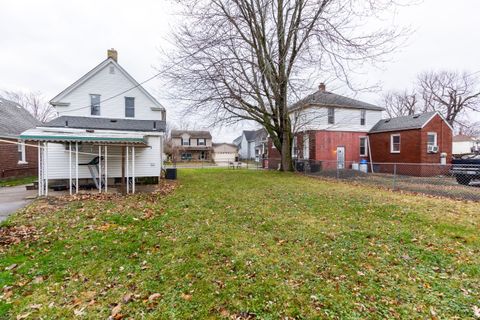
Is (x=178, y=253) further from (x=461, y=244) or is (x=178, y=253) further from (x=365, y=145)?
(x=365, y=145)

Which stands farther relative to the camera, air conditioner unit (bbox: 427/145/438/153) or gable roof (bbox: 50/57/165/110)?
air conditioner unit (bbox: 427/145/438/153)

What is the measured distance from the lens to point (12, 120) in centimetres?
1759

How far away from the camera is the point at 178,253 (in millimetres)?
4023

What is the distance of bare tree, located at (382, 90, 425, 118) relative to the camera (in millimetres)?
38709

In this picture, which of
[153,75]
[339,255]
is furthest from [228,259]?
[153,75]

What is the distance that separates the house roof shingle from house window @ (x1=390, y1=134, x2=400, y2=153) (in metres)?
0.60

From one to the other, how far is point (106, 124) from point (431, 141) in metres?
23.7

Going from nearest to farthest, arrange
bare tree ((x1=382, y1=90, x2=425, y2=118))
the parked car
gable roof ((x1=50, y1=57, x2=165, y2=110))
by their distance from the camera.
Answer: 1. the parked car
2. gable roof ((x1=50, y1=57, x2=165, y2=110))
3. bare tree ((x1=382, y1=90, x2=425, y2=118))

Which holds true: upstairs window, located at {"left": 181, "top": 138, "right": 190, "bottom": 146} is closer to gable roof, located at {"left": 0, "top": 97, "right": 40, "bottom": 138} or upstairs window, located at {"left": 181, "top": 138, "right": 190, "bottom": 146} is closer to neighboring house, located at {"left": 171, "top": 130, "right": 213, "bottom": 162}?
neighboring house, located at {"left": 171, "top": 130, "right": 213, "bottom": 162}

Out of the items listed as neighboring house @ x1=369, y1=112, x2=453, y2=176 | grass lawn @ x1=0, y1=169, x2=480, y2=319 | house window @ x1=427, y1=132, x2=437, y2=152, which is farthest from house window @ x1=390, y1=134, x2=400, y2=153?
grass lawn @ x1=0, y1=169, x2=480, y2=319

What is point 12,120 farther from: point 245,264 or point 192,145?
point 192,145

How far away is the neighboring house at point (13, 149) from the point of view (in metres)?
14.6

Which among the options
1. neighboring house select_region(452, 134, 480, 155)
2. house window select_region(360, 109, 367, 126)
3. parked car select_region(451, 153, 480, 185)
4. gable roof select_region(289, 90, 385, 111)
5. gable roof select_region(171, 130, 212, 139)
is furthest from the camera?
gable roof select_region(171, 130, 212, 139)

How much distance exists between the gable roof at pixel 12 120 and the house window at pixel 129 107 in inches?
304
